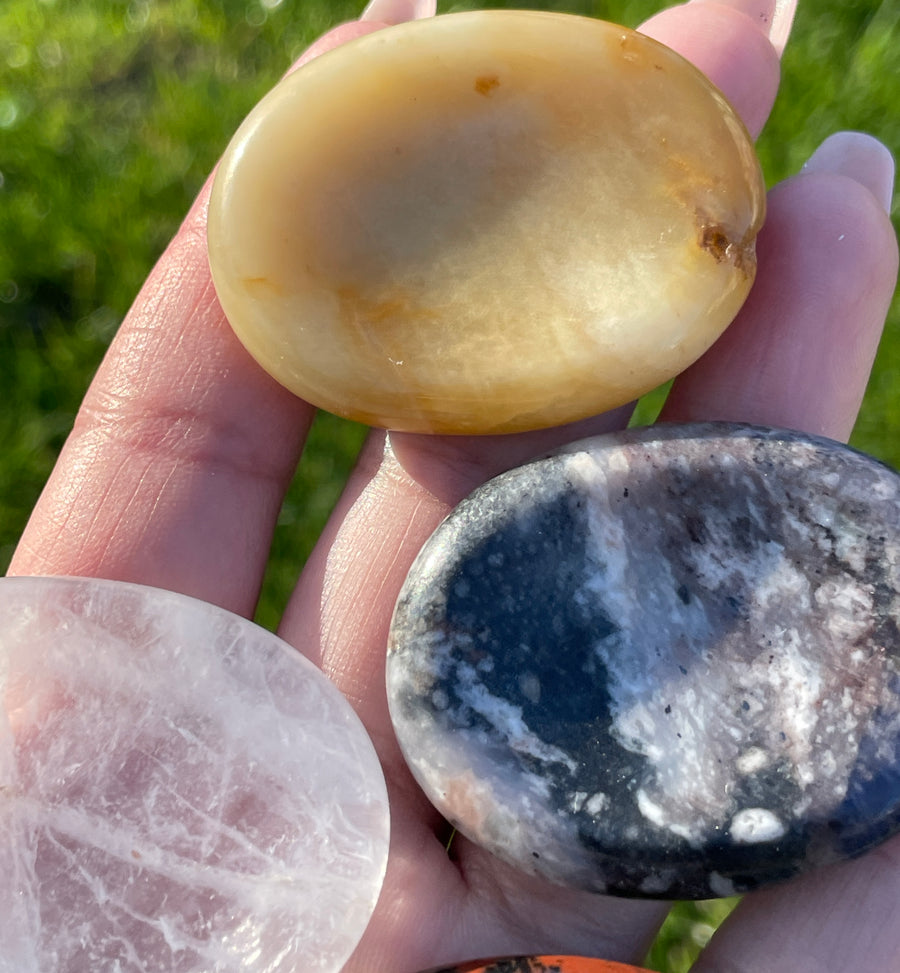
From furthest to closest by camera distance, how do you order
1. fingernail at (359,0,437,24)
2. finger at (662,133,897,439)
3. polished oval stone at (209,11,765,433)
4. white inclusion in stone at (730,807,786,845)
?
fingernail at (359,0,437,24) < finger at (662,133,897,439) < polished oval stone at (209,11,765,433) < white inclusion in stone at (730,807,786,845)

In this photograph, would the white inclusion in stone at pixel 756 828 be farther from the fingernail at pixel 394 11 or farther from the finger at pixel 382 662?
the fingernail at pixel 394 11

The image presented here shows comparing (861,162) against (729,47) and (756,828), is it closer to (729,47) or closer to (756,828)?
(729,47)

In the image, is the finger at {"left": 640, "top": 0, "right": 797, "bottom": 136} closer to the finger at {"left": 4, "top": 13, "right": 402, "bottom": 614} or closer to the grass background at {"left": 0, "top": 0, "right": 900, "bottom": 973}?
the grass background at {"left": 0, "top": 0, "right": 900, "bottom": 973}

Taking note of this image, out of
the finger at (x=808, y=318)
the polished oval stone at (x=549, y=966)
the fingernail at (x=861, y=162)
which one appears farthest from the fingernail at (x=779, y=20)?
the polished oval stone at (x=549, y=966)

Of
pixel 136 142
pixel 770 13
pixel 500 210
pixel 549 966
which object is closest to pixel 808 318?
pixel 500 210

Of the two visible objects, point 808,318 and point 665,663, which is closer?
point 665,663

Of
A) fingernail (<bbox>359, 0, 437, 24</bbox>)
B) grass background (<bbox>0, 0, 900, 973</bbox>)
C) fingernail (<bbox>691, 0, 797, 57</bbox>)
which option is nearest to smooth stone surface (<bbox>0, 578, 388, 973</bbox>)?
grass background (<bbox>0, 0, 900, 973</bbox>)
